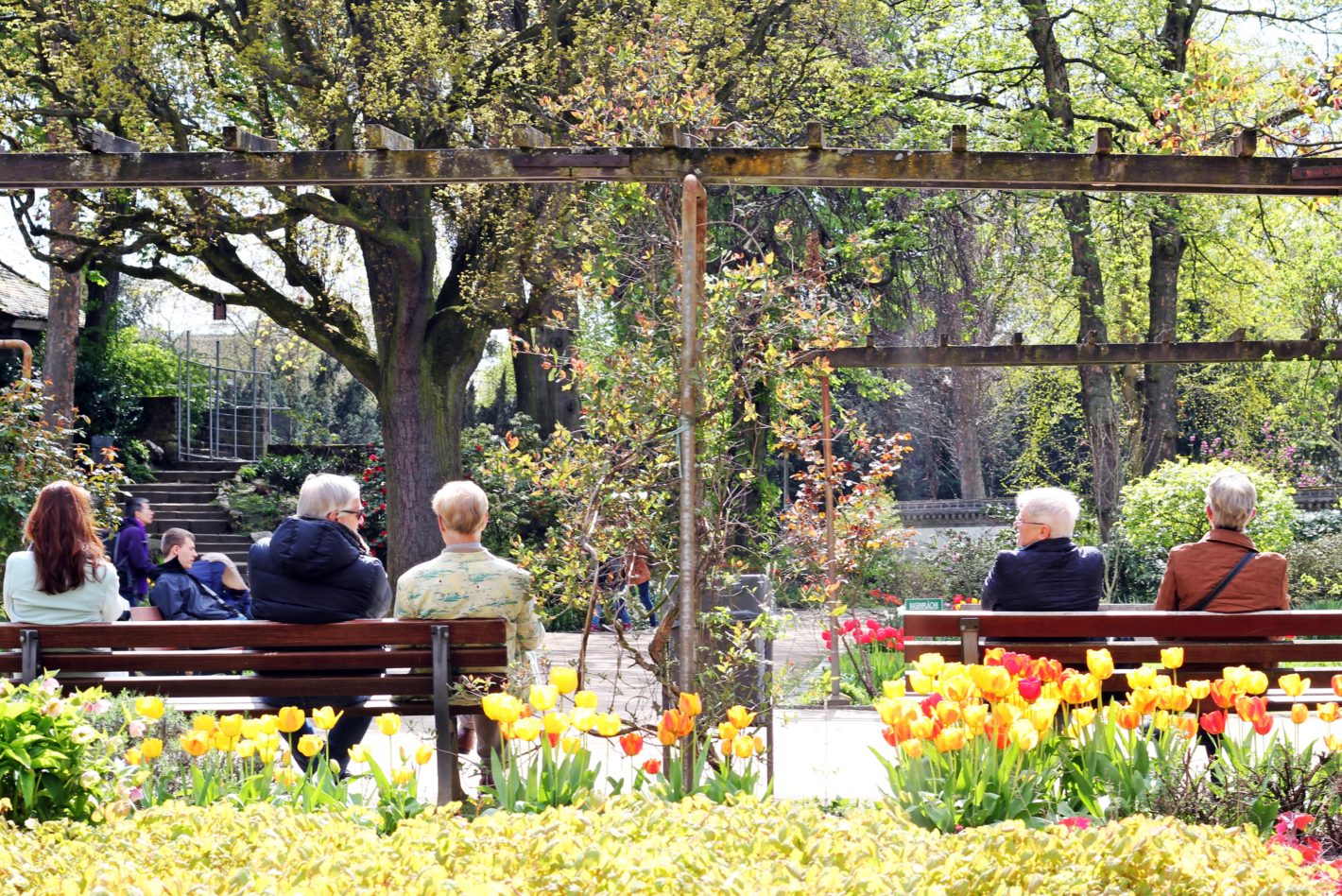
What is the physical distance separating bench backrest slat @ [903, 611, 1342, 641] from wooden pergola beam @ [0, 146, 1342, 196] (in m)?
→ 2.26

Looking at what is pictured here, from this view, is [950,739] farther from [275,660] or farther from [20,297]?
[20,297]

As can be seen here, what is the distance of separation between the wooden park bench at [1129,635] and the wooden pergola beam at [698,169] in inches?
89.5

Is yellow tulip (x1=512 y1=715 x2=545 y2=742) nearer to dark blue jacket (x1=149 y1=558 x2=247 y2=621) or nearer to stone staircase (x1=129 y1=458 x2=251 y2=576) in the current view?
dark blue jacket (x1=149 y1=558 x2=247 y2=621)

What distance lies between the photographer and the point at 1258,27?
2094 cm

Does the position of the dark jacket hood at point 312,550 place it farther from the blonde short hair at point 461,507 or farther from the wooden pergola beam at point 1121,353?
the wooden pergola beam at point 1121,353

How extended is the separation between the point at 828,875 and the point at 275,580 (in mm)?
3518

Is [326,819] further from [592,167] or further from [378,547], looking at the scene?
[378,547]

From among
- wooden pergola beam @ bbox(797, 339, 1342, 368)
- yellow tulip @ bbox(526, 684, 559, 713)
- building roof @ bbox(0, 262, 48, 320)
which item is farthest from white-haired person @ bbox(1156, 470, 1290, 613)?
building roof @ bbox(0, 262, 48, 320)

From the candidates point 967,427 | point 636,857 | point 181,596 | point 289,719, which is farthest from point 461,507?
point 967,427

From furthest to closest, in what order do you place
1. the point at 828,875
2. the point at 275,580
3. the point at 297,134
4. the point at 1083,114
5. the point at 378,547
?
the point at 378,547
the point at 1083,114
the point at 297,134
the point at 275,580
the point at 828,875

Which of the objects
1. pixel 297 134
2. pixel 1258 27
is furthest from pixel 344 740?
pixel 1258 27

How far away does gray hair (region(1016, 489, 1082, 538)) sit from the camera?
569cm

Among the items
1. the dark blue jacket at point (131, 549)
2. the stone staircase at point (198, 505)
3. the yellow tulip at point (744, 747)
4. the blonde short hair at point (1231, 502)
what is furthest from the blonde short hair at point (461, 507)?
the stone staircase at point (198, 505)

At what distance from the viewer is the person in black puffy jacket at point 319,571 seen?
5.61 m
